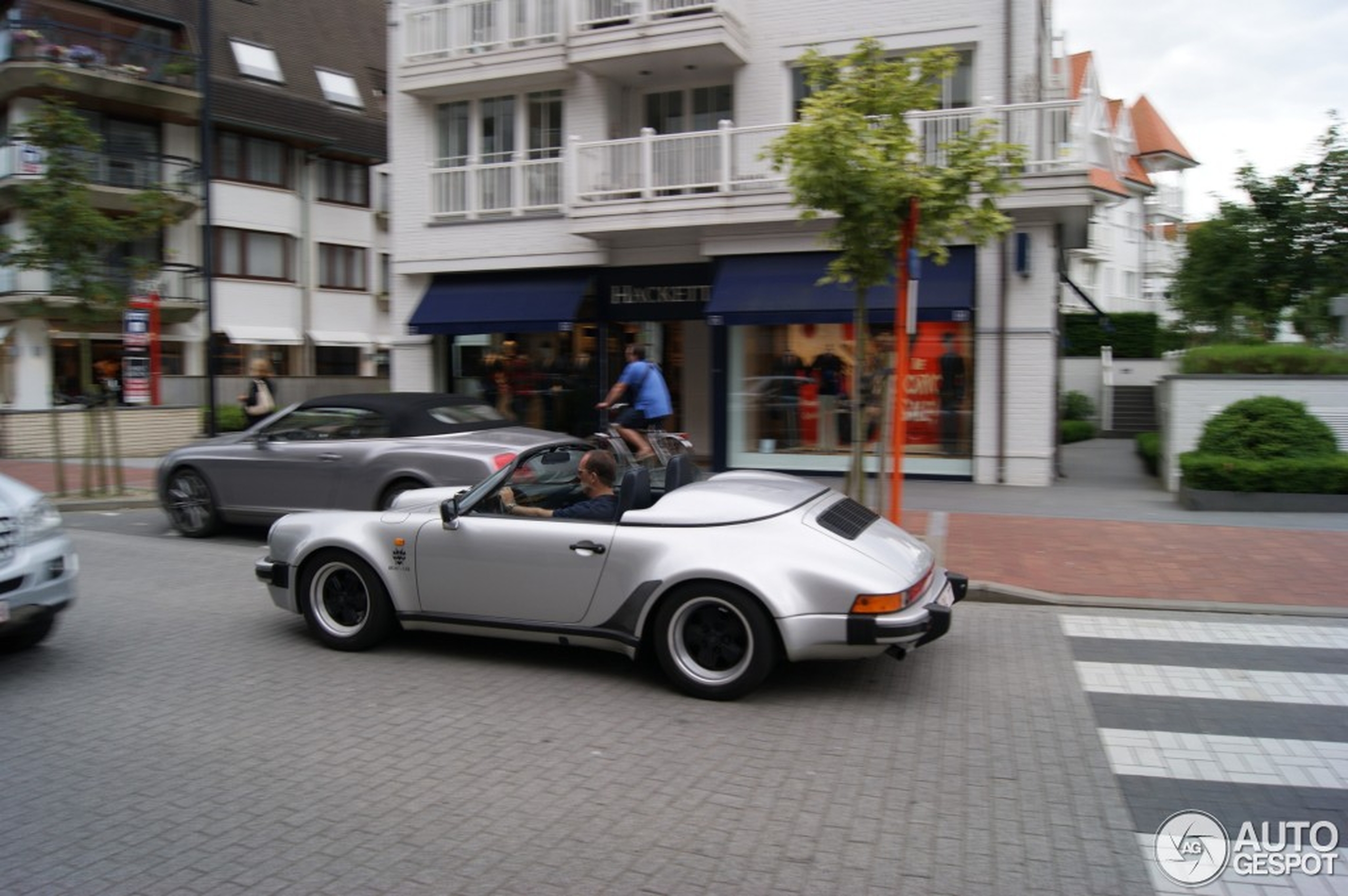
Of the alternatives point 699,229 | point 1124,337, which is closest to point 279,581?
point 699,229

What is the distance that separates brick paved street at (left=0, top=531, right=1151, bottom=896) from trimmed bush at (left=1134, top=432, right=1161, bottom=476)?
10760mm

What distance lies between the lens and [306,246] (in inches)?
1315

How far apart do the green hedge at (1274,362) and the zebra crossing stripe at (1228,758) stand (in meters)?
9.67

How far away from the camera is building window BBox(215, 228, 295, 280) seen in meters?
31.2

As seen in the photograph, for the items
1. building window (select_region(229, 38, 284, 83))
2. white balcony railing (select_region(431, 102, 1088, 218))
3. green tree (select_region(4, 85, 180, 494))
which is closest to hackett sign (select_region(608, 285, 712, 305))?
white balcony railing (select_region(431, 102, 1088, 218))

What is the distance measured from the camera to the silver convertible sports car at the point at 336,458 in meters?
9.95

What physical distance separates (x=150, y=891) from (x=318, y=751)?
132 centimetres

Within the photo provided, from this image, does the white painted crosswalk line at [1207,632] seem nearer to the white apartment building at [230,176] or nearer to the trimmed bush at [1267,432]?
the trimmed bush at [1267,432]

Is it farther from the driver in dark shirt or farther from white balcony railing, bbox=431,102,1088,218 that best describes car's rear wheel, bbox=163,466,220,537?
white balcony railing, bbox=431,102,1088,218

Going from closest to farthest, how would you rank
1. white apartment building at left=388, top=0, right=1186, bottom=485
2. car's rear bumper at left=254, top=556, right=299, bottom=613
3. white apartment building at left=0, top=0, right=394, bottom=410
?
Answer: car's rear bumper at left=254, top=556, right=299, bottom=613, white apartment building at left=388, top=0, right=1186, bottom=485, white apartment building at left=0, top=0, right=394, bottom=410

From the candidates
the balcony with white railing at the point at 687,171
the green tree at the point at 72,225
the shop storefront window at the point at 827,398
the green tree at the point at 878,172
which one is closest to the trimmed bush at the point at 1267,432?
the shop storefront window at the point at 827,398

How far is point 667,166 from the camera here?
1605cm

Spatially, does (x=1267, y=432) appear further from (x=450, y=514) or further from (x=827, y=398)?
(x=450, y=514)

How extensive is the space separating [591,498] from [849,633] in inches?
71.9
